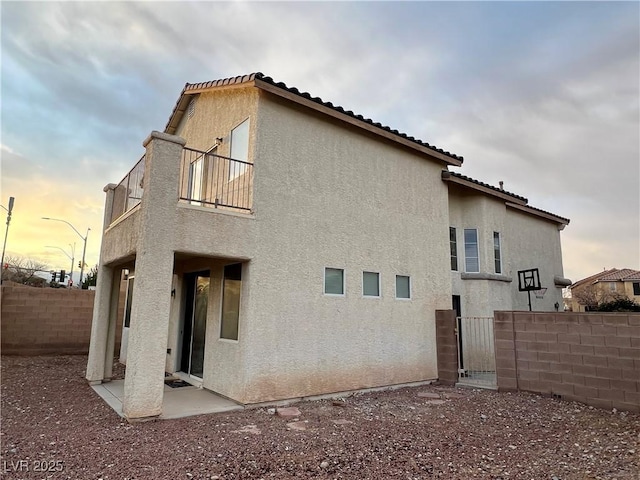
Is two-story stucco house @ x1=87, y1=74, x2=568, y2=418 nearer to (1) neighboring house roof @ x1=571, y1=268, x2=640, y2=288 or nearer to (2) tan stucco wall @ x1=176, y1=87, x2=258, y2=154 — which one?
(2) tan stucco wall @ x1=176, y1=87, x2=258, y2=154

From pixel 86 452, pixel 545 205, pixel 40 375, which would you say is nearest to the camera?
pixel 86 452

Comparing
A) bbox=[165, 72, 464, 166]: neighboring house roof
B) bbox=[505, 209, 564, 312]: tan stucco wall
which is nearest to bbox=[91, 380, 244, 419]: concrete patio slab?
bbox=[165, 72, 464, 166]: neighboring house roof

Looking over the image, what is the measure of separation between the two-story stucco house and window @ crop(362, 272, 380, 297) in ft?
0.12

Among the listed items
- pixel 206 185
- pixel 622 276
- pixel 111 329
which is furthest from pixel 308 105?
pixel 622 276

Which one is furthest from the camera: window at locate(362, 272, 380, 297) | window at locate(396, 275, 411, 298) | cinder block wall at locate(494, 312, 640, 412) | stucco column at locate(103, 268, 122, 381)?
window at locate(396, 275, 411, 298)

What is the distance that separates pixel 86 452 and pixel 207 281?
15.6 ft

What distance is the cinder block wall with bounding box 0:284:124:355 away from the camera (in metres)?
12.5

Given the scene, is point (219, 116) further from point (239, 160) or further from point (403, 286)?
point (403, 286)

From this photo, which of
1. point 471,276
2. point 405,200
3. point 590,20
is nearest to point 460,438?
point 405,200

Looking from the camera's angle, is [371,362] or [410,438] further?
[371,362]

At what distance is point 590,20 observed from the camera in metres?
9.80

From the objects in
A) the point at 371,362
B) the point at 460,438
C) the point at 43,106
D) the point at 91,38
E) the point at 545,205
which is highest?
the point at 91,38

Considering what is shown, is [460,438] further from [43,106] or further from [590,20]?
[43,106]

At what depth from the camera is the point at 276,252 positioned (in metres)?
7.73
